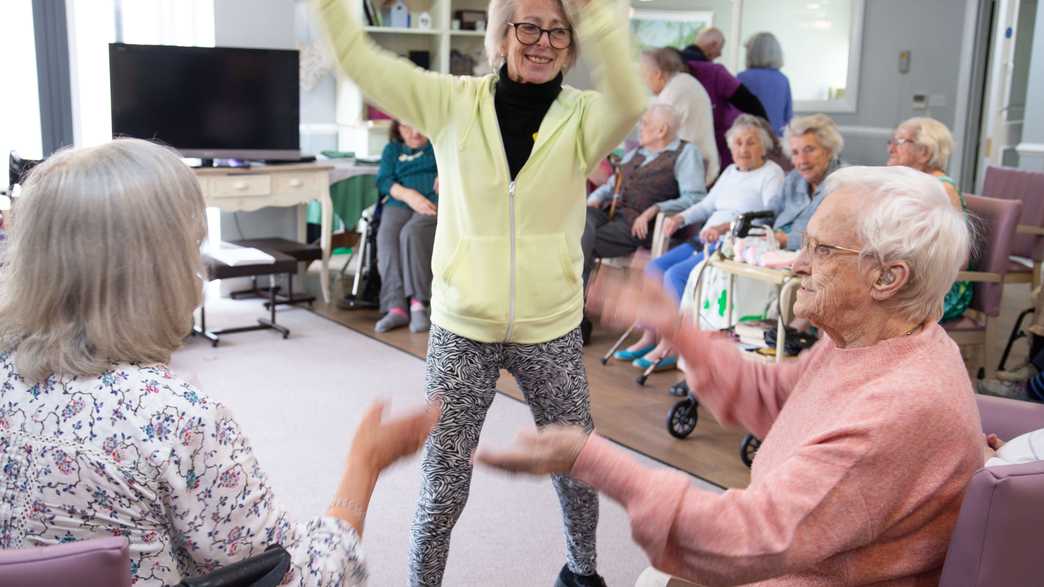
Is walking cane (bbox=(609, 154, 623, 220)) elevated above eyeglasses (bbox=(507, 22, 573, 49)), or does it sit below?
below

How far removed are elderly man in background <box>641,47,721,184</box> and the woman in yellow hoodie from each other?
143 inches

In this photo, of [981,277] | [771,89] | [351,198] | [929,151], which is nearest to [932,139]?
[929,151]

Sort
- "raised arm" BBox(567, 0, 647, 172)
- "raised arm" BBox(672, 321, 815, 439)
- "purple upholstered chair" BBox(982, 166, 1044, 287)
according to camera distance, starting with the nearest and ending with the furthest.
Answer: "raised arm" BBox(672, 321, 815, 439), "raised arm" BBox(567, 0, 647, 172), "purple upholstered chair" BBox(982, 166, 1044, 287)

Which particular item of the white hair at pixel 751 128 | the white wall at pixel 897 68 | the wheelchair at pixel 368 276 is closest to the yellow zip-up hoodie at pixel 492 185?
the white hair at pixel 751 128

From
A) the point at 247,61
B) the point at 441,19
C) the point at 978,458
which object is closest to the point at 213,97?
the point at 247,61

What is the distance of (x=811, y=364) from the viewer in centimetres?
162

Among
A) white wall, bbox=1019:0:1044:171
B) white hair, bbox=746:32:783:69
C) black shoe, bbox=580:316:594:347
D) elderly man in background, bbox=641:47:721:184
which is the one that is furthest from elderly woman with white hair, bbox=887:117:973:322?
white wall, bbox=1019:0:1044:171

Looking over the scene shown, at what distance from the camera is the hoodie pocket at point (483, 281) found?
2.09 metres

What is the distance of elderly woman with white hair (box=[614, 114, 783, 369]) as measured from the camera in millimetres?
4734

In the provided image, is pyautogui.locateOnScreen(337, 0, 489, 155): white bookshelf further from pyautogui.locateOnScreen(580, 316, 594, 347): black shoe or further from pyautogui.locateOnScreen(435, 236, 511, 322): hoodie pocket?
pyautogui.locateOnScreen(435, 236, 511, 322): hoodie pocket

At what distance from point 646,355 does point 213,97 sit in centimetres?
275

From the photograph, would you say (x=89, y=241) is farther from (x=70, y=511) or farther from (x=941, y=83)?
(x=941, y=83)

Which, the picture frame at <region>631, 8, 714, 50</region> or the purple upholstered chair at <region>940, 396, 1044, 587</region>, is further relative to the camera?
the picture frame at <region>631, 8, 714, 50</region>

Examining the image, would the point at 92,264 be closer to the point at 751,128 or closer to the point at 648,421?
the point at 648,421
